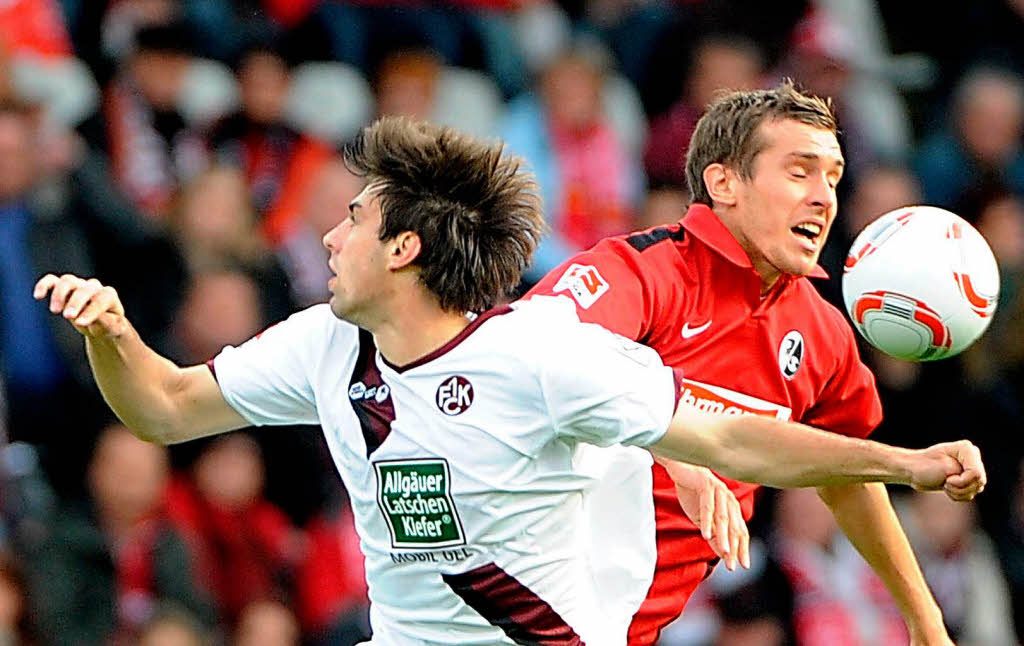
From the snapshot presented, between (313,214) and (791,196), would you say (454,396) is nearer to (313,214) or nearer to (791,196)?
(791,196)

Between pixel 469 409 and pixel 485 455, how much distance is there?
121mm

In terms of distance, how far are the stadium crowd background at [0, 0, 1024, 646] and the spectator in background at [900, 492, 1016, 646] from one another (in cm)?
2

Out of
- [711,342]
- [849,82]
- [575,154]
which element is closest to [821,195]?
[711,342]

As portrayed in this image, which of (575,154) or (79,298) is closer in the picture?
(79,298)

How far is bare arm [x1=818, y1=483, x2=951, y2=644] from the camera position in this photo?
19.9ft

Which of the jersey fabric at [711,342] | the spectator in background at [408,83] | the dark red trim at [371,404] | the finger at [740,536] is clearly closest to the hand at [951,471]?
the finger at [740,536]

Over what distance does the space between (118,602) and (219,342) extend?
3.97ft

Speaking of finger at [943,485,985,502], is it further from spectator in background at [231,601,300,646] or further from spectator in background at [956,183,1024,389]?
spectator in background at [956,183,1024,389]

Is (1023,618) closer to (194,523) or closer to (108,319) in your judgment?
(194,523)

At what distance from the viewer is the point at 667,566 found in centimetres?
583

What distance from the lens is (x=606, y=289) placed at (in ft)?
18.2

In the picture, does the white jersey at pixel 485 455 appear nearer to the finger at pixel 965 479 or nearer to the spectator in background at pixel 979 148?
the finger at pixel 965 479

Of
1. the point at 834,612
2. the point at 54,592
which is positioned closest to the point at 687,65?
the point at 834,612

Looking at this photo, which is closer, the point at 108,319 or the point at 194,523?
the point at 108,319
